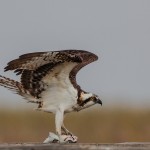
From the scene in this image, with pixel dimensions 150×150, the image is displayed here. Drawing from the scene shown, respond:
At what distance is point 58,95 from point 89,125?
6.53m

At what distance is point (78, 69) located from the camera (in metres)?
16.9

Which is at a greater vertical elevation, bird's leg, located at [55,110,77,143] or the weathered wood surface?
bird's leg, located at [55,110,77,143]

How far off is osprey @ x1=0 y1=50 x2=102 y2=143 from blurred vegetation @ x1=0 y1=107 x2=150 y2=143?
16.8 feet

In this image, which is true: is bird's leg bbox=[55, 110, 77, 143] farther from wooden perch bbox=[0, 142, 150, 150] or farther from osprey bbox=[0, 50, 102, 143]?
wooden perch bbox=[0, 142, 150, 150]

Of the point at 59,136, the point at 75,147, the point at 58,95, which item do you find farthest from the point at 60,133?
the point at 75,147

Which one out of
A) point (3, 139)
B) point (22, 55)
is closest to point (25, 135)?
point (3, 139)

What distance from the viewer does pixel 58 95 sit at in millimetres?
16938

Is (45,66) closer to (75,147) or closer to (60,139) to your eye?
(60,139)

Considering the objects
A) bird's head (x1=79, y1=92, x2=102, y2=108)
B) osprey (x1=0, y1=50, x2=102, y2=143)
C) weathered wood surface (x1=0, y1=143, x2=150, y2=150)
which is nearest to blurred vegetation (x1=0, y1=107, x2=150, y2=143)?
bird's head (x1=79, y1=92, x2=102, y2=108)

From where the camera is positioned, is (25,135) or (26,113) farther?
(26,113)

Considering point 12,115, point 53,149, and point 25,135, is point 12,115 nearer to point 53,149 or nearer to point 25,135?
point 25,135

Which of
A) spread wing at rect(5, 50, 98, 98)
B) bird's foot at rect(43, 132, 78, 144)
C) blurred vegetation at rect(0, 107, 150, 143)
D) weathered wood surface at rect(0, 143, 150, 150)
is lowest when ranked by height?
weathered wood surface at rect(0, 143, 150, 150)

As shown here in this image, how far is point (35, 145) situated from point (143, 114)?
9638 mm

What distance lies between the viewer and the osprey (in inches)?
643
